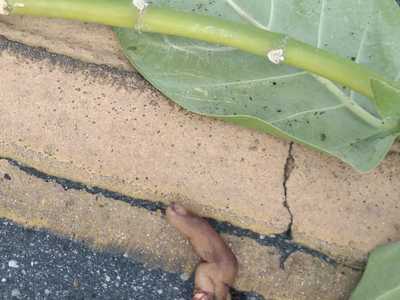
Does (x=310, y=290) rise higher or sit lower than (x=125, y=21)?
lower

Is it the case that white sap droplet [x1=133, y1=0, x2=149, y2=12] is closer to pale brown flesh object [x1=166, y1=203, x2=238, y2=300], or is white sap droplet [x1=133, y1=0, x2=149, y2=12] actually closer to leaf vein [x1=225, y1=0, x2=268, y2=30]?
leaf vein [x1=225, y1=0, x2=268, y2=30]

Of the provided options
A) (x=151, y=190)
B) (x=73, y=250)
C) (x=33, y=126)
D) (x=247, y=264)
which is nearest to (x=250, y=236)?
(x=247, y=264)

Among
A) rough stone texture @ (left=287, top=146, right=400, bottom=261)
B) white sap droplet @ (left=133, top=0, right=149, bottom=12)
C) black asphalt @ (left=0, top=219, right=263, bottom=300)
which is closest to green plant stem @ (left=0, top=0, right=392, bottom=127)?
white sap droplet @ (left=133, top=0, right=149, bottom=12)

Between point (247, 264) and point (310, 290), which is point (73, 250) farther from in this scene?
point (310, 290)

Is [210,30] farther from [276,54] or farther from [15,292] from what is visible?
[15,292]

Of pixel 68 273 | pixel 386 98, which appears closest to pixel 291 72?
pixel 386 98

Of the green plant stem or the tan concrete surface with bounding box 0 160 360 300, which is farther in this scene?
the tan concrete surface with bounding box 0 160 360 300
